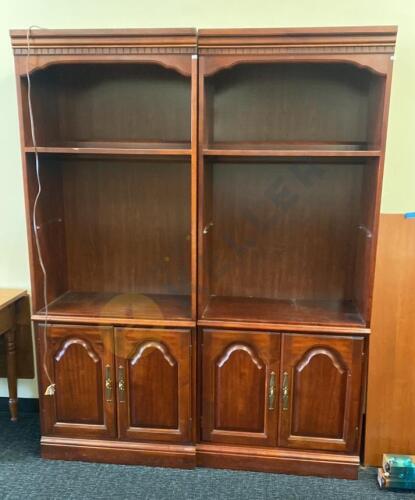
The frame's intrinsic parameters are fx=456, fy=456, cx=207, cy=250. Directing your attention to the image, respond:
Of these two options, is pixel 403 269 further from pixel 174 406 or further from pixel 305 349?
pixel 174 406


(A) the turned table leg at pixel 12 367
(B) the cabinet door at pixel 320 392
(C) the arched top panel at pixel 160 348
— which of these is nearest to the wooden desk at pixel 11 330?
(A) the turned table leg at pixel 12 367

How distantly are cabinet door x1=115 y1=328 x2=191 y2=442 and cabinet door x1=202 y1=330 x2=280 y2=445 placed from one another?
0.11 meters

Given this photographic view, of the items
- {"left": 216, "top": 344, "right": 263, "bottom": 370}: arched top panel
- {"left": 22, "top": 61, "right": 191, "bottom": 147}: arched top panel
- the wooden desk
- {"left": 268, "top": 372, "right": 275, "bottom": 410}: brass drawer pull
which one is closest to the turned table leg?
the wooden desk

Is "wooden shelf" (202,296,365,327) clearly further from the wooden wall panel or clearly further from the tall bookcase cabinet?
the wooden wall panel

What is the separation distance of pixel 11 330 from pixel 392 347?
2.02 meters

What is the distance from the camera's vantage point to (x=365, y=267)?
6.94 ft

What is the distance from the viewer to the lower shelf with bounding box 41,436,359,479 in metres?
2.21

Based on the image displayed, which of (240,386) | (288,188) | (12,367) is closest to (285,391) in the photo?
(240,386)

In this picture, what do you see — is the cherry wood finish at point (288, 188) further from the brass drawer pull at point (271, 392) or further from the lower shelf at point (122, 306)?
the brass drawer pull at point (271, 392)

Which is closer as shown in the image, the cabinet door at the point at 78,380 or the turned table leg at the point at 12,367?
the cabinet door at the point at 78,380

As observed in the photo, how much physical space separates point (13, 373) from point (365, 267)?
6.47 feet

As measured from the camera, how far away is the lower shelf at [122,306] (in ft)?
7.32

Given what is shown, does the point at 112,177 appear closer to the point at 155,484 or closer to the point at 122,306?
the point at 122,306

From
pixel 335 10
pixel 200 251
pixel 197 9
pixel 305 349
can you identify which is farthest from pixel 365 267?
pixel 197 9
